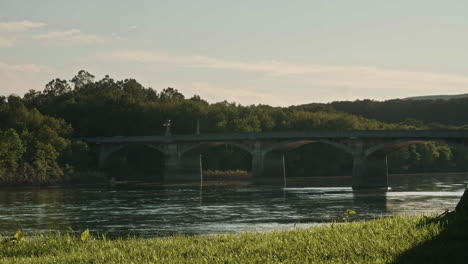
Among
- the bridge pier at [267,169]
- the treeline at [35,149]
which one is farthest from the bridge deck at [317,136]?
the treeline at [35,149]

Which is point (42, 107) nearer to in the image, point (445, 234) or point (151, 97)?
point (151, 97)

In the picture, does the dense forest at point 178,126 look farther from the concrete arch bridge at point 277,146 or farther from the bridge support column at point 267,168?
the bridge support column at point 267,168

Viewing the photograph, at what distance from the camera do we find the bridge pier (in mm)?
116644

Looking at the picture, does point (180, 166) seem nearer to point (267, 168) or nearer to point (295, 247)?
point (267, 168)

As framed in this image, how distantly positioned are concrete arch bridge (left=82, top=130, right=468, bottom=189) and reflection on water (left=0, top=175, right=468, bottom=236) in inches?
457

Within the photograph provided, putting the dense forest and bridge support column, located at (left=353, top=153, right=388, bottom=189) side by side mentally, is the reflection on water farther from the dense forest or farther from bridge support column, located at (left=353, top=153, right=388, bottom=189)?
the dense forest

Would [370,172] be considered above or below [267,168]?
below

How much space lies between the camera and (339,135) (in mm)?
105562

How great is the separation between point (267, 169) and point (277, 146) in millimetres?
4078

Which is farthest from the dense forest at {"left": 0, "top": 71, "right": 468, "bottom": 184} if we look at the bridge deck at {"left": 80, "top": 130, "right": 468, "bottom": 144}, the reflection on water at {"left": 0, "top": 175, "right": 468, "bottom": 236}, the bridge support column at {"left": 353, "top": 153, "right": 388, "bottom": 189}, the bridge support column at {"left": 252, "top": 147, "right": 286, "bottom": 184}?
the reflection on water at {"left": 0, "top": 175, "right": 468, "bottom": 236}

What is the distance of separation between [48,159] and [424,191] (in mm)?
58267

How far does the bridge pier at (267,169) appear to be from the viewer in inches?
4592

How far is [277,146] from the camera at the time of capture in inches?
4601

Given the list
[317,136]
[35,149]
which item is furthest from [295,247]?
[35,149]
